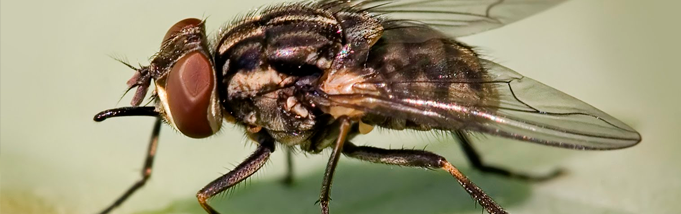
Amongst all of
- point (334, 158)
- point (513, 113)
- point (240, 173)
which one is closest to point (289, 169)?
point (240, 173)

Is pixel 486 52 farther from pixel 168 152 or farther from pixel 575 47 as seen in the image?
pixel 168 152

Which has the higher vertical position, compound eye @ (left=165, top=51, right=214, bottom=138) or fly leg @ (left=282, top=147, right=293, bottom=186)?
compound eye @ (left=165, top=51, right=214, bottom=138)

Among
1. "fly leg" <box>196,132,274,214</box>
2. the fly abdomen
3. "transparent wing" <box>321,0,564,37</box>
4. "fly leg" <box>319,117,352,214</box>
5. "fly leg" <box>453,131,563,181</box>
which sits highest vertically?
the fly abdomen

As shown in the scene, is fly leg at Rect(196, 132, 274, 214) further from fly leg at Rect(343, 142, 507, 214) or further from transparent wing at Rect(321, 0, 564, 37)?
transparent wing at Rect(321, 0, 564, 37)

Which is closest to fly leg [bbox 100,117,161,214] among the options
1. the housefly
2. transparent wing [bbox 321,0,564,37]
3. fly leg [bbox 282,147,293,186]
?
the housefly

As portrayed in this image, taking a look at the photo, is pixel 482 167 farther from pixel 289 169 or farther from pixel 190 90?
pixel 190 90

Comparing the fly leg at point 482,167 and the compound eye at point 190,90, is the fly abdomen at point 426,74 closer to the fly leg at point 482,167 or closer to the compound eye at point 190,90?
the fly leg at point 482,167
